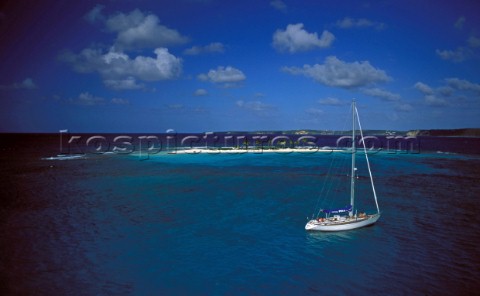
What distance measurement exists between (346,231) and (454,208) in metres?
19.9

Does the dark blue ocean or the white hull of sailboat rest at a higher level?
the white hull of sailboat

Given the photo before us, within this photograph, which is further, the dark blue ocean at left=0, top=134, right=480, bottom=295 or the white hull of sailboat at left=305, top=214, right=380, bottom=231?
the white hull of sailboat at left=305, top=214, right=380, bottom=231

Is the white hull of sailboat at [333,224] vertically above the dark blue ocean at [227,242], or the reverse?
the white hull of sailboat at [333,224]

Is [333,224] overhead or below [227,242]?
overhead

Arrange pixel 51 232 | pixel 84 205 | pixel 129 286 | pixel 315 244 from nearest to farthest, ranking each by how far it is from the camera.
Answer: pixel 129 286
pixel 315 244
pixel 51 232
pixel 84 205

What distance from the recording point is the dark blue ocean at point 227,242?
22328 millimetres

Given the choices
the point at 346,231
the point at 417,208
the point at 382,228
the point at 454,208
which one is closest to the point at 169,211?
the point at 346,231

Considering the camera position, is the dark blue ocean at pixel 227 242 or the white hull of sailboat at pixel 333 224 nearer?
the dark blue ocean at pixel 227 242

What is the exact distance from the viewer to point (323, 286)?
22.1 meters

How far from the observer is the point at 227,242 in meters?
29.9

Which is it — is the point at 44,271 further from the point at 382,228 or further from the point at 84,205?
the point at 382,228

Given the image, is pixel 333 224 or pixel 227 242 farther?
pixel 333 224

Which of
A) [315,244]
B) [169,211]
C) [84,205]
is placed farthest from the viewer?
[84,205]

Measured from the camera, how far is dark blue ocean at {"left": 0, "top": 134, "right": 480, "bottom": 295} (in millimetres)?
22328
